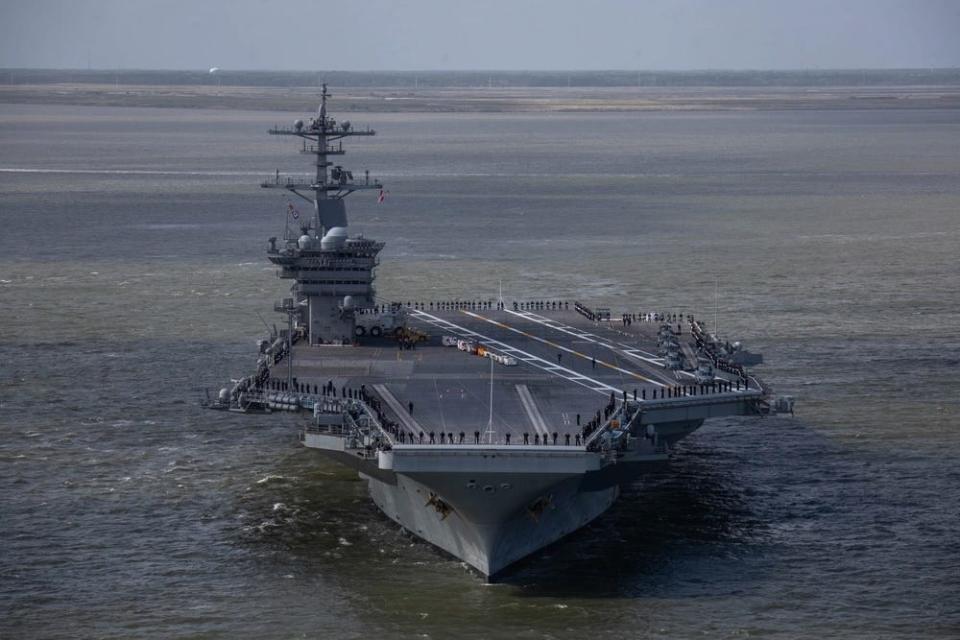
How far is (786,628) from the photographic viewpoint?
3362 centimetres

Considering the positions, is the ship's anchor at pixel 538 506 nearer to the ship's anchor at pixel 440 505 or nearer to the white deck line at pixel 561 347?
the ship's anchor at pixel 440 505

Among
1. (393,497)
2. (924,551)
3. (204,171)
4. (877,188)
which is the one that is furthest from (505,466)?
(204,171)

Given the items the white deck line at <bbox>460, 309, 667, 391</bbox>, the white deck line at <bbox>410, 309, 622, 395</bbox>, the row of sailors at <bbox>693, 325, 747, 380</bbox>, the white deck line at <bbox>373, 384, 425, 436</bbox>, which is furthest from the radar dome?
the row of sailors at <bbox>693, 325, 747, 380</bbox>

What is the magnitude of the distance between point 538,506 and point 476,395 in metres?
6.12

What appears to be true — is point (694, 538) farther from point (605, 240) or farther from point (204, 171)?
point (204, 171)

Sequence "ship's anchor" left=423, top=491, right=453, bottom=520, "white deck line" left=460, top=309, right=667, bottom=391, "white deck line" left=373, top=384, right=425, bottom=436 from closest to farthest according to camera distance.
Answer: "ship's anchor" left=423, top=491, right=453, bottom=520 < "white deck line" left=373, top=384, right=425, bottom=436 < "white deck line" left=460, top=309, right=667, bottom=391

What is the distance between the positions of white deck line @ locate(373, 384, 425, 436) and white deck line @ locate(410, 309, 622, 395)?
5178mm

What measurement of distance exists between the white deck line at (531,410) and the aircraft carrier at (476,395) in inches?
3.0

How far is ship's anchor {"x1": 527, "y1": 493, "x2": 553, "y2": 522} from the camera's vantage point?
36875 millimetres

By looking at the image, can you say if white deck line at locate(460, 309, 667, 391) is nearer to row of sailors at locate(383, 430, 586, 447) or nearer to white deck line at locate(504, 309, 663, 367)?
white deck line at locate(504, 309, 663, 367)

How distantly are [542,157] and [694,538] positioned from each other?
130m

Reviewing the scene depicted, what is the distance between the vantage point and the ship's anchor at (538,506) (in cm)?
3688

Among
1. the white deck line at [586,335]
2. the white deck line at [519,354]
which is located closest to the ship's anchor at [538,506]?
the white deck line at [519,354]

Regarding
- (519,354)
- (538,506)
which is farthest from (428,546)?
(519,354)
